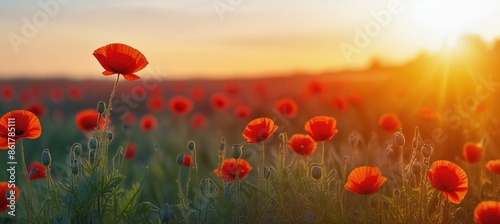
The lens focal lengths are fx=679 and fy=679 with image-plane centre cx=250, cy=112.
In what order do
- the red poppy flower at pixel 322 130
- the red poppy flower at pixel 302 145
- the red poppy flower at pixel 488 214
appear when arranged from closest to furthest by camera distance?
the red poppy flower at pixel 488 214
the red poppy flower at pixel 322 130
the red poppy flower at pixel 302 145

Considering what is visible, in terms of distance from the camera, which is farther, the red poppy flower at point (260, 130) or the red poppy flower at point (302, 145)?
the red poppy flower at point (302, 145)

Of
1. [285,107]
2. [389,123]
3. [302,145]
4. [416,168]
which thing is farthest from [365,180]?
[285,107]

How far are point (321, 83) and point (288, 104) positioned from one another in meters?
2.38

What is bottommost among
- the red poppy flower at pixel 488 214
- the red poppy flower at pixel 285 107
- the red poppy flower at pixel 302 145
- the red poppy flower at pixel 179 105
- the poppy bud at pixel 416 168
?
the red poppy flower at pixel 488 214

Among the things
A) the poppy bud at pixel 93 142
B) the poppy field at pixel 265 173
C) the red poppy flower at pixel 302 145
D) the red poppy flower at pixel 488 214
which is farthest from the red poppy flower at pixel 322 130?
the poppy bud at pixel 93 142

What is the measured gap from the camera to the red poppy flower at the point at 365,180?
2334 millimetres

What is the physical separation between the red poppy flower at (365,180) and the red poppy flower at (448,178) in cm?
17

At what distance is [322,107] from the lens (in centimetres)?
775

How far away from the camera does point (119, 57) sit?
8.22 ft

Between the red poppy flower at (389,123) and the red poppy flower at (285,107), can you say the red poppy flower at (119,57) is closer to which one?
the red poppy flower at (389,123)

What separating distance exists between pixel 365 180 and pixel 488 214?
16.3 inches

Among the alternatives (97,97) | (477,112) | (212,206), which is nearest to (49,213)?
(212,206)

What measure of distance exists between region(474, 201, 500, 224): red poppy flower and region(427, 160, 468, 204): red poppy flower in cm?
15

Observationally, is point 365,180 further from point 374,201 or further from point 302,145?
point 302,145
